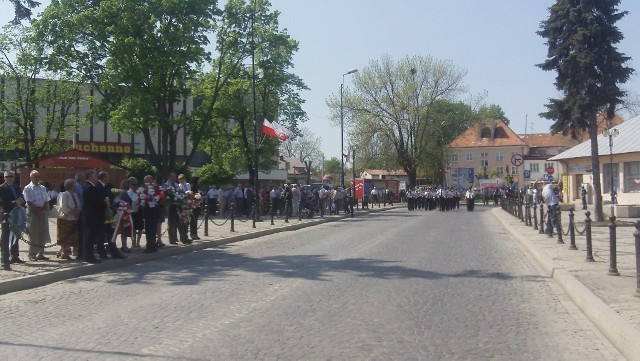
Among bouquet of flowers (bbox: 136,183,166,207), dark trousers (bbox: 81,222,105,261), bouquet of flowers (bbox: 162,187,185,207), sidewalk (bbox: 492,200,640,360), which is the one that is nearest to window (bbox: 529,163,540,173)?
sidewalk (bbox: 492,200,640,360)

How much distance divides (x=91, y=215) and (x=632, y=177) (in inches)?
1350

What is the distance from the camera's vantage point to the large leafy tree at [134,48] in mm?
31797

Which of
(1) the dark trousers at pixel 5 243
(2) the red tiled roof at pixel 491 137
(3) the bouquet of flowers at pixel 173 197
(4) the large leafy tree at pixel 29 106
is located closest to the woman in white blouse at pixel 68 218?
(1) the dark trousers at pixel 5 243

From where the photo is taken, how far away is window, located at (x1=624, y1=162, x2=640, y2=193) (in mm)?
38969

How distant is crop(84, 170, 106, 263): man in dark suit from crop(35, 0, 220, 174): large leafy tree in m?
18.6

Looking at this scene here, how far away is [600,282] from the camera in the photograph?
10805mm

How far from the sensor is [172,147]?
36844 millimetres

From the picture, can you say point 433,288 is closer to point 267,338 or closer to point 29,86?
point 267,338

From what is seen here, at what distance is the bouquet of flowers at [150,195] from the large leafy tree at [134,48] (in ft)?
53.0

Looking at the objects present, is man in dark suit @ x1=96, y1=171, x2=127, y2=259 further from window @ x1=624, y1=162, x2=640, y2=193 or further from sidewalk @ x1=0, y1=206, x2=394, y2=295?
window @ x1=624, y1=162, x2=640, y2=193

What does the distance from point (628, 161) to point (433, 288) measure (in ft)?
107

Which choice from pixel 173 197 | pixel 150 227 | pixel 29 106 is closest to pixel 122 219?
pixel 150 227

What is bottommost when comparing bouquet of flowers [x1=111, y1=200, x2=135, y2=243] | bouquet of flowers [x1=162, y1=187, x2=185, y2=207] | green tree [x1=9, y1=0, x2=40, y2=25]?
bouquet of flowers [x1=111, y1=200, x2=135, y2=243]

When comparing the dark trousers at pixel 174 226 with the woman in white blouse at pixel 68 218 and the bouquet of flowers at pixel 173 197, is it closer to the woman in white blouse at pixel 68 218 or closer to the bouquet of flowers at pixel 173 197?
the bouquet of flowers at pixel 173 197
